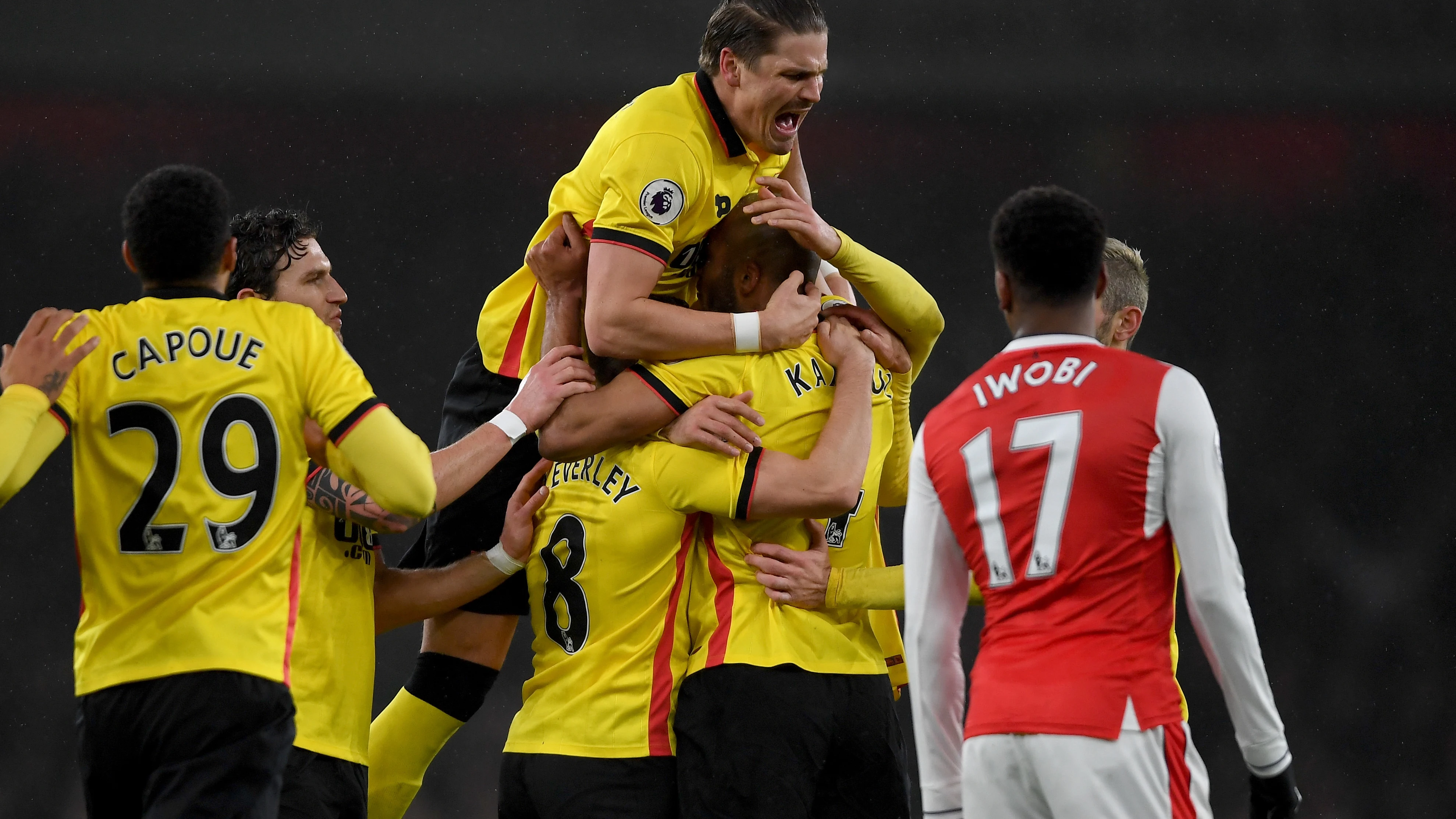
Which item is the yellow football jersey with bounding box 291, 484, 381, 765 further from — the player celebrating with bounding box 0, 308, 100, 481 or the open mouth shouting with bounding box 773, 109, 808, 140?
the open mouth shouting with bounding box 773, 109, 808, 140

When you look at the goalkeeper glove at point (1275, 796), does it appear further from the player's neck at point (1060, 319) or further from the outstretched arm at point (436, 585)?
the outstretched arm at point (436, 585)

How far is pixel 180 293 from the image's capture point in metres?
2.54

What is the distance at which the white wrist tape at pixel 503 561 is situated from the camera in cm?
328

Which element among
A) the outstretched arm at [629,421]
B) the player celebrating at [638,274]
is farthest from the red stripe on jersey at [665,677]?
the player celebrating at [638,274]

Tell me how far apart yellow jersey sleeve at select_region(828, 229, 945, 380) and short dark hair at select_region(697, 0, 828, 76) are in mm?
504

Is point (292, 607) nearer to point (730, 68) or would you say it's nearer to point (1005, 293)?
point (1005, 293)

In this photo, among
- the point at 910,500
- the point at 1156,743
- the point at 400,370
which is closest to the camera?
the point at 1156,743

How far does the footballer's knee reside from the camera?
3688mm

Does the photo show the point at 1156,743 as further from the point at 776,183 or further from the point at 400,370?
the point at 400,370

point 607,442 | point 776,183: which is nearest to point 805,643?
point 607,442

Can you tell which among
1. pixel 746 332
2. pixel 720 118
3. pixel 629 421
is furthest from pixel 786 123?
pixel 629 421

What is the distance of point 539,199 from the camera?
6.94 metres

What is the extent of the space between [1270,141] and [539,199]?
3848mm

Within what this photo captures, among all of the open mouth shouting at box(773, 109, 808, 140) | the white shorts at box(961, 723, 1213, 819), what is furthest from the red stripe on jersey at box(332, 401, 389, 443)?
the open mouth shouting at box(773, 109, 808, 140)
